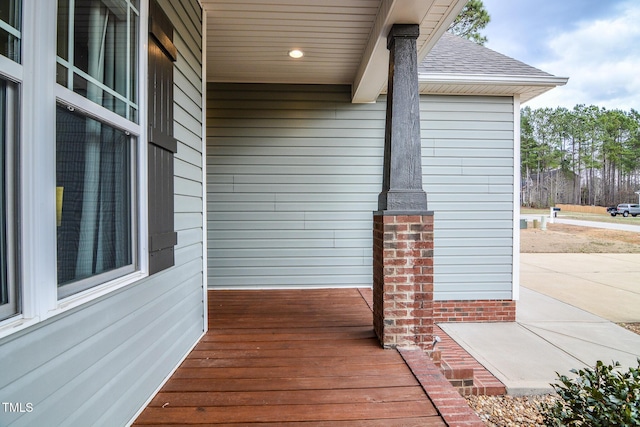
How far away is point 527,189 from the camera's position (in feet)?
110

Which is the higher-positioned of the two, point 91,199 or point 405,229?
point 91,199

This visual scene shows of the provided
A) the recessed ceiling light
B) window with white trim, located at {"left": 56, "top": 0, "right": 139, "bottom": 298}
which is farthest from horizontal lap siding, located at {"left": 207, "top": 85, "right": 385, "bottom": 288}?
window with white trim, located at {"left": 56, "top": 0, "right": 139, "bottom": 298}

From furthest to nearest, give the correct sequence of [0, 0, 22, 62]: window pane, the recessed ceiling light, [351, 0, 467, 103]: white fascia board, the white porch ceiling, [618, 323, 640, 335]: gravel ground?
[618, 323, 640, 335]: gravel ground, the recessed ceiling light, the white porch ceiling, [351, 0, 467, 103]: white fascia board, [0, 0, 22, 62]: window pane

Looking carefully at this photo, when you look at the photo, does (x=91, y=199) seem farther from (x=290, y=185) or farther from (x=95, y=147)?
(x=290, y=185)

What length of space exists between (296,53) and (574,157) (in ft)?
130

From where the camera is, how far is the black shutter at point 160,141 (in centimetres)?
182

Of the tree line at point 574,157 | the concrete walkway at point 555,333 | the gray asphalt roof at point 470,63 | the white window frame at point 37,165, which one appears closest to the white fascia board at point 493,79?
the gray asphalt roof at point 470,63

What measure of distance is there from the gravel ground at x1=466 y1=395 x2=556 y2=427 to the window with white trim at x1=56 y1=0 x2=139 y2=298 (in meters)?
3.04

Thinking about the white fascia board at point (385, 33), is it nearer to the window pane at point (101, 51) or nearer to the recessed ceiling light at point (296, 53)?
the recessed ceiling light at point (296, 53)

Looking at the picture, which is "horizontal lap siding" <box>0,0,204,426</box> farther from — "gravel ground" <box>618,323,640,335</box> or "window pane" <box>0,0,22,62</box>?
"gravel ground" <box>618,323,640,335</box>

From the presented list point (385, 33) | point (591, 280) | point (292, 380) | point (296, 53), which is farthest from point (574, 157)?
point (292, 380)

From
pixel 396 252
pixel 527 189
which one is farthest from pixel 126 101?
pixel 527 189

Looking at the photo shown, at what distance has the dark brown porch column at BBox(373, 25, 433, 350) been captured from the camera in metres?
2.48

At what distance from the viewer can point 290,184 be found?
14.4 ft
